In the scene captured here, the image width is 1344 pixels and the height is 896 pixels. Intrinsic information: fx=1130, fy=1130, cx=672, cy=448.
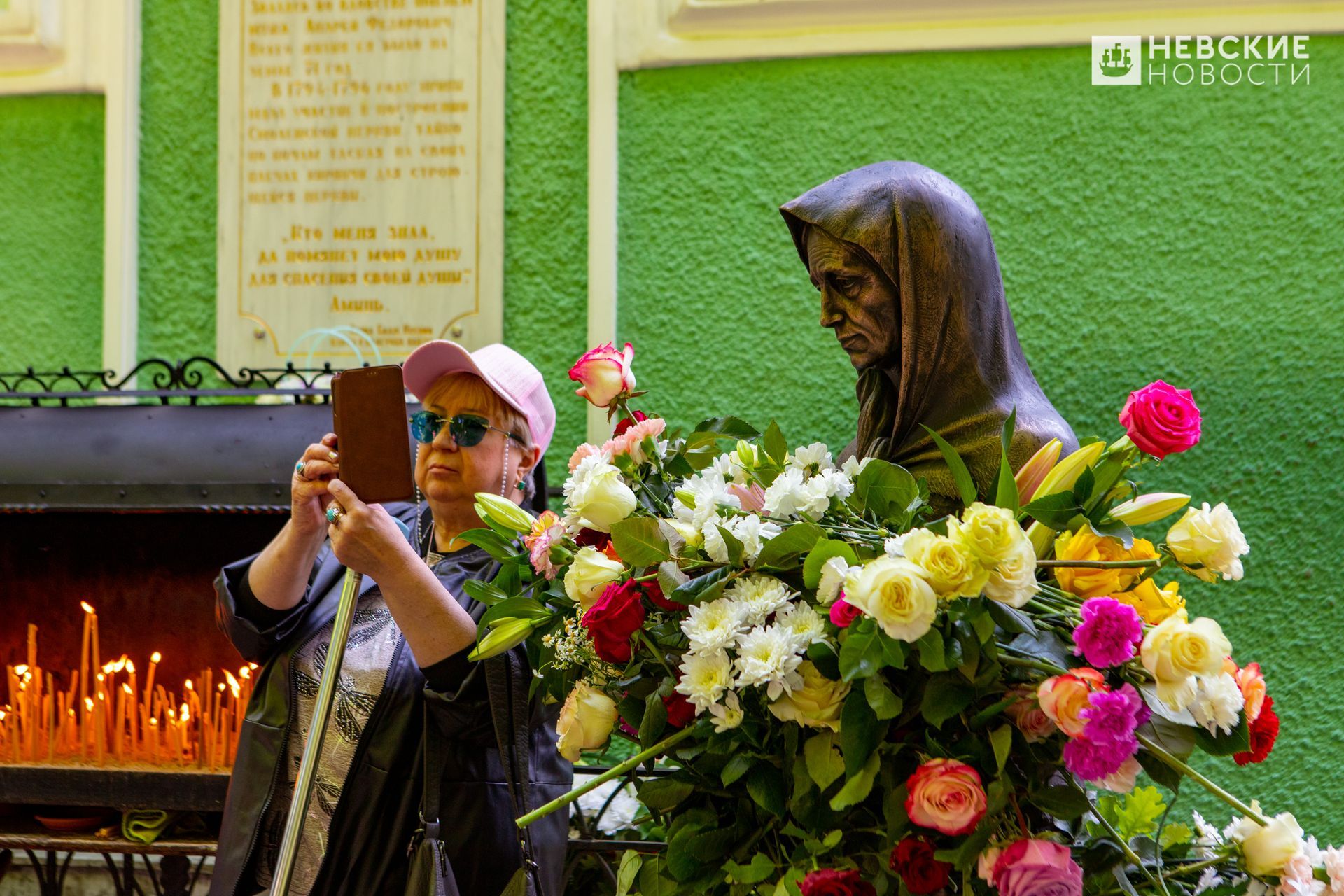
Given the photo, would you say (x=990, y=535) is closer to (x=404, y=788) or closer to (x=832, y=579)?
(x=832, y=579)

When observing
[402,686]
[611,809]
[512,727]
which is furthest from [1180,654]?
[611,809]

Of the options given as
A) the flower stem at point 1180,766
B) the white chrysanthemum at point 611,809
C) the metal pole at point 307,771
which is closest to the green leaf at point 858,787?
the flower stem at point 1180,766

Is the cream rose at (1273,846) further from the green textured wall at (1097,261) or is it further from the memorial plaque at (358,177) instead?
the memorial plaque at (358,177)

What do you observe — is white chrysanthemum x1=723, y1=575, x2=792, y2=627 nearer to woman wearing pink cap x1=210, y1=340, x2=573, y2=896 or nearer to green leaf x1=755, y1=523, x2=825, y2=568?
green leaf x1=755, y1=523, x2=825, y2=568

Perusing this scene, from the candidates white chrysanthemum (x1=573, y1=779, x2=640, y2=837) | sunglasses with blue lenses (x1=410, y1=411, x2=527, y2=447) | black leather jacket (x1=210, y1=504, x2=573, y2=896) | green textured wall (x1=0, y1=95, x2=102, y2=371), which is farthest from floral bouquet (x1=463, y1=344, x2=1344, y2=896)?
green textured wall (x1=0, y1=95, x2=102, y2=371)

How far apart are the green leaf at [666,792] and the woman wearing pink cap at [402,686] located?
0.53m

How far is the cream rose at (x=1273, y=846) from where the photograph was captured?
92cm

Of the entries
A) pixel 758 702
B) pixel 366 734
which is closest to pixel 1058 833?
pixel 758 702

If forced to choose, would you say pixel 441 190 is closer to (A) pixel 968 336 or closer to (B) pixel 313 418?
(B) pixel 313 418

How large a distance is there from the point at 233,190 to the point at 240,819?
2.10 m

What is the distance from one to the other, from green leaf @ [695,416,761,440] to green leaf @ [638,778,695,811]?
35cm

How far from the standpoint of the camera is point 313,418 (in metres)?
2.55

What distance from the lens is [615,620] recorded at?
985 mm

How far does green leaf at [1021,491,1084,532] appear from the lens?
922mm
